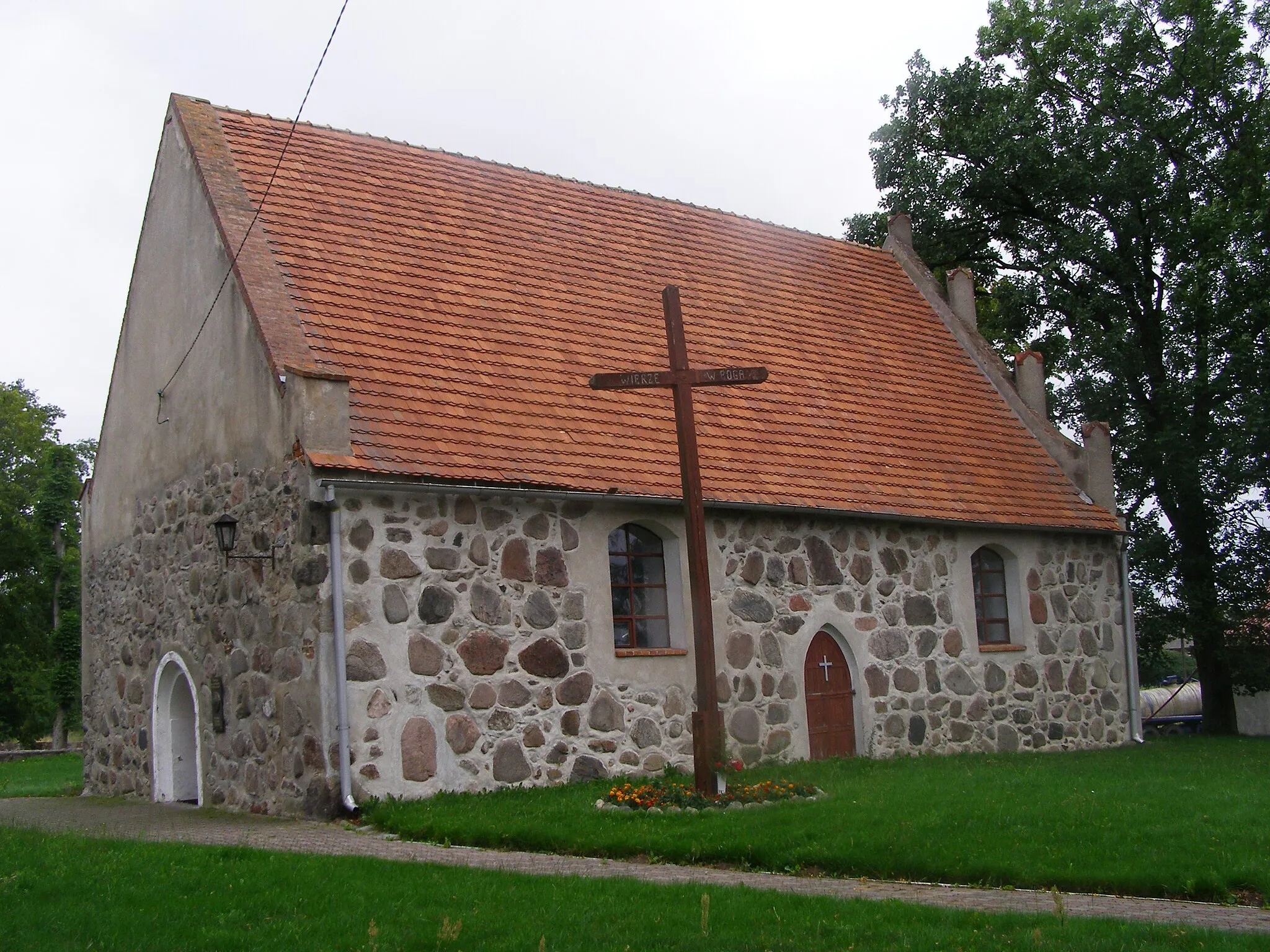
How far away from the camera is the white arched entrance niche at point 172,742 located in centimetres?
1455

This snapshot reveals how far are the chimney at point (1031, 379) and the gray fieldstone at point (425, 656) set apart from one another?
10846 millimetres

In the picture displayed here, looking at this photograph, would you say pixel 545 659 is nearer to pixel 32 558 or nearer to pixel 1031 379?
pixel 1031 379

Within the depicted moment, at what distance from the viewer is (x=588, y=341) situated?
49.2ft

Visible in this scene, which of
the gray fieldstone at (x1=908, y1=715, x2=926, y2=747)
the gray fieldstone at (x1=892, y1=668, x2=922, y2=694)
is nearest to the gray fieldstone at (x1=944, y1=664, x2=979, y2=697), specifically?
the gray fieldstone at (x1=892, y1=668, x2=922, y2=694)

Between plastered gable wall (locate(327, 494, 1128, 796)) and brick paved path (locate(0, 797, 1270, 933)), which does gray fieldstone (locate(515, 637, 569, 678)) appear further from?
brick paved path (locate(0, 797, 1270, 933))

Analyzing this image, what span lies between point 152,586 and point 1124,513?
14144 mm

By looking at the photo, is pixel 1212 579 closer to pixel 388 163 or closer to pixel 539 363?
pixel 539 363

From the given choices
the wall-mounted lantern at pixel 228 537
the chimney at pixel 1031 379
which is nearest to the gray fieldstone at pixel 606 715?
the wall-mounted lantern at pixel 228 537

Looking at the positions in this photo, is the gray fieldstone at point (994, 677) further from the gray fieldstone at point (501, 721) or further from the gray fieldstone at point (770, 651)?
the gray fieldstone at point (501, 721)

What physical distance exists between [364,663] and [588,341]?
5.20 meters

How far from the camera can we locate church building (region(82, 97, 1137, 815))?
38.3 ft

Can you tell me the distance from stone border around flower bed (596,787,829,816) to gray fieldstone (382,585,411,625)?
2465 mm

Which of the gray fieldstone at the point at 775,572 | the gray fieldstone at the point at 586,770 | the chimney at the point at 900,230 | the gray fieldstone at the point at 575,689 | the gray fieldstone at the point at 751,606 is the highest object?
the chimney at the point at 900,230

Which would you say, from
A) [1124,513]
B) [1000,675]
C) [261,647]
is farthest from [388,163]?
[1124,513]
